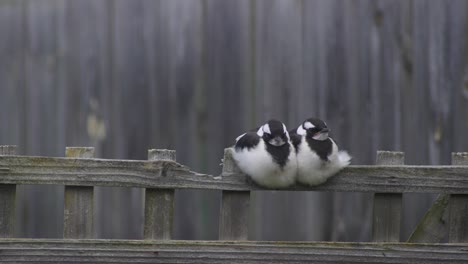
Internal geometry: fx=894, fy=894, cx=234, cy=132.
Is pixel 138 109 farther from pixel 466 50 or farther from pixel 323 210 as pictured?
pixel 466 50

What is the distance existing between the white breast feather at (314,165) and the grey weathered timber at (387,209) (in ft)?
0.58

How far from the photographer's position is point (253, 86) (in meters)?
4.27

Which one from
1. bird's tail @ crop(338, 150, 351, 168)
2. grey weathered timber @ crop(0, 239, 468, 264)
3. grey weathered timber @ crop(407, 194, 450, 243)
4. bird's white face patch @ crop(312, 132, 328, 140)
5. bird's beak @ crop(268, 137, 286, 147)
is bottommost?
grey weathered timber @ crop(0, 239, 468, 264)

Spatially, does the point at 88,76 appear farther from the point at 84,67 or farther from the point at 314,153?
the point at 314,153

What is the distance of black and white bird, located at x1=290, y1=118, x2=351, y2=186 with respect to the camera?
3.06 m

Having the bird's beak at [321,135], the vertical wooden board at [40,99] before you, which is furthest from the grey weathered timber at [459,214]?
the vertical wooden board at [40,99]

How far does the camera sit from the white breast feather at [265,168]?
3023 millimetres

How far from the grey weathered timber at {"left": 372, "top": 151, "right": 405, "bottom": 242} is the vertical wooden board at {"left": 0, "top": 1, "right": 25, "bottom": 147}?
192cm

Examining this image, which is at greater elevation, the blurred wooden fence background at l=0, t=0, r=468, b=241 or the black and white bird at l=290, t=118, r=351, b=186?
the blurred wooden fence background at l=0, t=0, r=468, b=241

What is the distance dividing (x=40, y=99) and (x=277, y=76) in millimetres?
1160

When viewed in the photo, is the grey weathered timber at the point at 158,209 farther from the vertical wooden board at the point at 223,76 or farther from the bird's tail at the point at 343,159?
the vertical wooden board at the point at 223,76

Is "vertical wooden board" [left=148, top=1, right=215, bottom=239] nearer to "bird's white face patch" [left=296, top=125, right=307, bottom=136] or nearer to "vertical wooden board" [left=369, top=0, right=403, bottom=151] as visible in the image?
"vertical wooden board" [left=369, top=0, right=403, bottom=151]

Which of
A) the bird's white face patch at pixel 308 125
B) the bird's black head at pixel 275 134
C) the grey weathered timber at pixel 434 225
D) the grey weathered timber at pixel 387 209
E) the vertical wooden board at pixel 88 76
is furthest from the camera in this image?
the vertical wooden board at pixel 88 76

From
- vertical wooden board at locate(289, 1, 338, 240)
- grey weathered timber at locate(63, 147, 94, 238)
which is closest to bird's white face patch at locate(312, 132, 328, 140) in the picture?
grey weathered timber at locate(63, 147, 94, 238)
